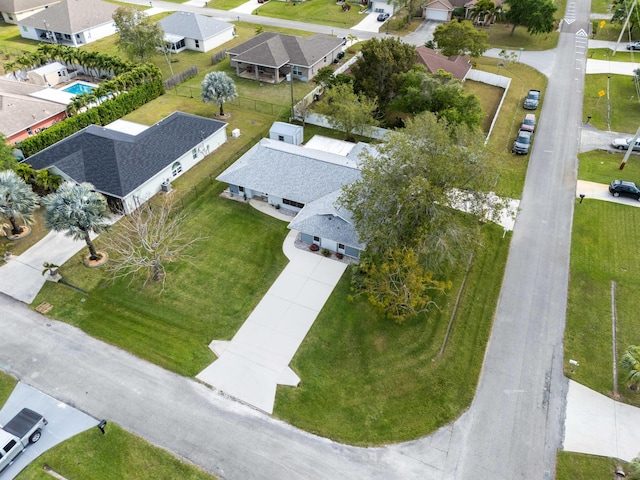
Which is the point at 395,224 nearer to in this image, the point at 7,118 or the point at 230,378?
the point at 230,378

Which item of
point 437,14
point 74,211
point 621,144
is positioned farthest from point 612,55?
point 74,211

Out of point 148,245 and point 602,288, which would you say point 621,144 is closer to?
point 602,288

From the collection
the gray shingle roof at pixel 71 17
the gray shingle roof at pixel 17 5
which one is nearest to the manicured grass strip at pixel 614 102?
the gray shingle roof at pixel 71 17

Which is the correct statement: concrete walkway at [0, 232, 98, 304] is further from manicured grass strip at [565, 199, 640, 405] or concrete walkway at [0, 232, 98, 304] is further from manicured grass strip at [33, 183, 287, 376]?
manicured grass strip at [565, 199, 640, 405]

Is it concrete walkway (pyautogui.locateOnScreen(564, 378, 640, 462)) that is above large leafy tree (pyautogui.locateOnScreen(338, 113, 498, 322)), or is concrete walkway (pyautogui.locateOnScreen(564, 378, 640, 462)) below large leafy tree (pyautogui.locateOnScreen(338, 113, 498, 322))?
below

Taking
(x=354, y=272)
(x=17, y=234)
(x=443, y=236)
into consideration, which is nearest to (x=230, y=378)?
(x=354, y=272)

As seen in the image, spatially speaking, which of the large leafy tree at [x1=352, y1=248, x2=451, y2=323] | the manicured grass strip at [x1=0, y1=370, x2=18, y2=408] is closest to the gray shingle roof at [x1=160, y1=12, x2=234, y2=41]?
the large leafy tree at [x1=352, y1=248, x2=451, y2=323]
